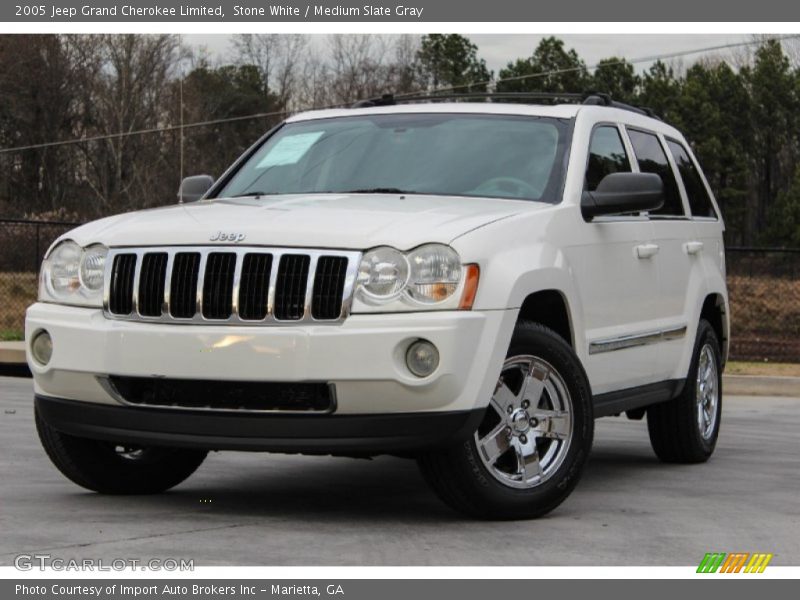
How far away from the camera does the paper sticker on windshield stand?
326 inches

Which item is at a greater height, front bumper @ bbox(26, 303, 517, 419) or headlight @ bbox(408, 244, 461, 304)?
headlight @ bbox(408, 244, 461, 304)

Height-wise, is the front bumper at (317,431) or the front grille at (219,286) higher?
the front grille at (219,286)

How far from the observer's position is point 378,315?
6.17 metres

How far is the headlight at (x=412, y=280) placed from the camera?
20.3 feet

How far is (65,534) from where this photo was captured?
6.10 meters

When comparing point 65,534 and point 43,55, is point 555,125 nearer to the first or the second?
point 65,534

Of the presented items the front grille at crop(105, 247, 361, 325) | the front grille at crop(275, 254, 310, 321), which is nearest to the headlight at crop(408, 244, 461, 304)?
the front grille at crop(105, 247, 361, 325)

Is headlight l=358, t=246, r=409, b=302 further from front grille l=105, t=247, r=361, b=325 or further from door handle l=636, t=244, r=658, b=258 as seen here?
door handle l=636, t=244, r=658, b=258

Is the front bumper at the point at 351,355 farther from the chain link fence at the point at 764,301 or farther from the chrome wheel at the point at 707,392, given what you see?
Result: the chain link fence at the point at 764,301

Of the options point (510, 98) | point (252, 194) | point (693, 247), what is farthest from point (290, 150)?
point (693, 247)

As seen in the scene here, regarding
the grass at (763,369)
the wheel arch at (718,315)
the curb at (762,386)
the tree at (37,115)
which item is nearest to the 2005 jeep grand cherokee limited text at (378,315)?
the wheel arch at (718,315)

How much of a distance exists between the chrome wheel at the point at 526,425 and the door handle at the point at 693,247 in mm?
2498

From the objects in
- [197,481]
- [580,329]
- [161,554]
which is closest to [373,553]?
[161,554]

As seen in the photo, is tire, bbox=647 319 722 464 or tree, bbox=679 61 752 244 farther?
tree, bbox=679 61 752 244
